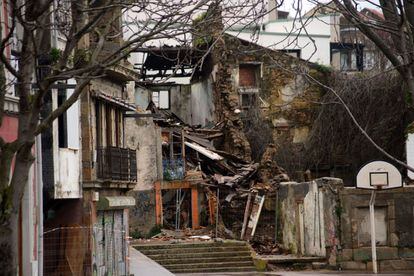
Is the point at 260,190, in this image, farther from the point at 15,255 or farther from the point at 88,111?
the point at 15,255

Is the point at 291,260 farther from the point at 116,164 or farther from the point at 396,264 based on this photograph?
the point at 116,164

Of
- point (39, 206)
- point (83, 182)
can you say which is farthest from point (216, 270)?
point (39, 206)

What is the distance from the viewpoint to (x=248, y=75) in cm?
4931

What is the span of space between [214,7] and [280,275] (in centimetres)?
2164

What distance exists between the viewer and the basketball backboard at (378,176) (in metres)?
31.3

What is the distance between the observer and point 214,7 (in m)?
10.5

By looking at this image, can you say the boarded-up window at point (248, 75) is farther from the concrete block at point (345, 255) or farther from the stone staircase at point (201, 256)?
the concrete block at point (345, 255)

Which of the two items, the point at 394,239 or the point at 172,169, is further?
the point at 172,169

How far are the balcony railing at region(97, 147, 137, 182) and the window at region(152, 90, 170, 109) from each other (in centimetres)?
2616

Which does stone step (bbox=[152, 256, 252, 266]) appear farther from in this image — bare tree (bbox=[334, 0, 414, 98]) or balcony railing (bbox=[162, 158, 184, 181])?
bare tree (bbox=[334, 0, 414, 98])

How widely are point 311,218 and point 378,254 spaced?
2.96 metres

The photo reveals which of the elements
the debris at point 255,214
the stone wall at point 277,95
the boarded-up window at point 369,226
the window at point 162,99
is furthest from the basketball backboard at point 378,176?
the window at point 162,99

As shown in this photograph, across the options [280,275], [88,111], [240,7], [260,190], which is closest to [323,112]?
[260,190]

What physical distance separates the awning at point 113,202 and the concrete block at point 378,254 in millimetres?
10790
